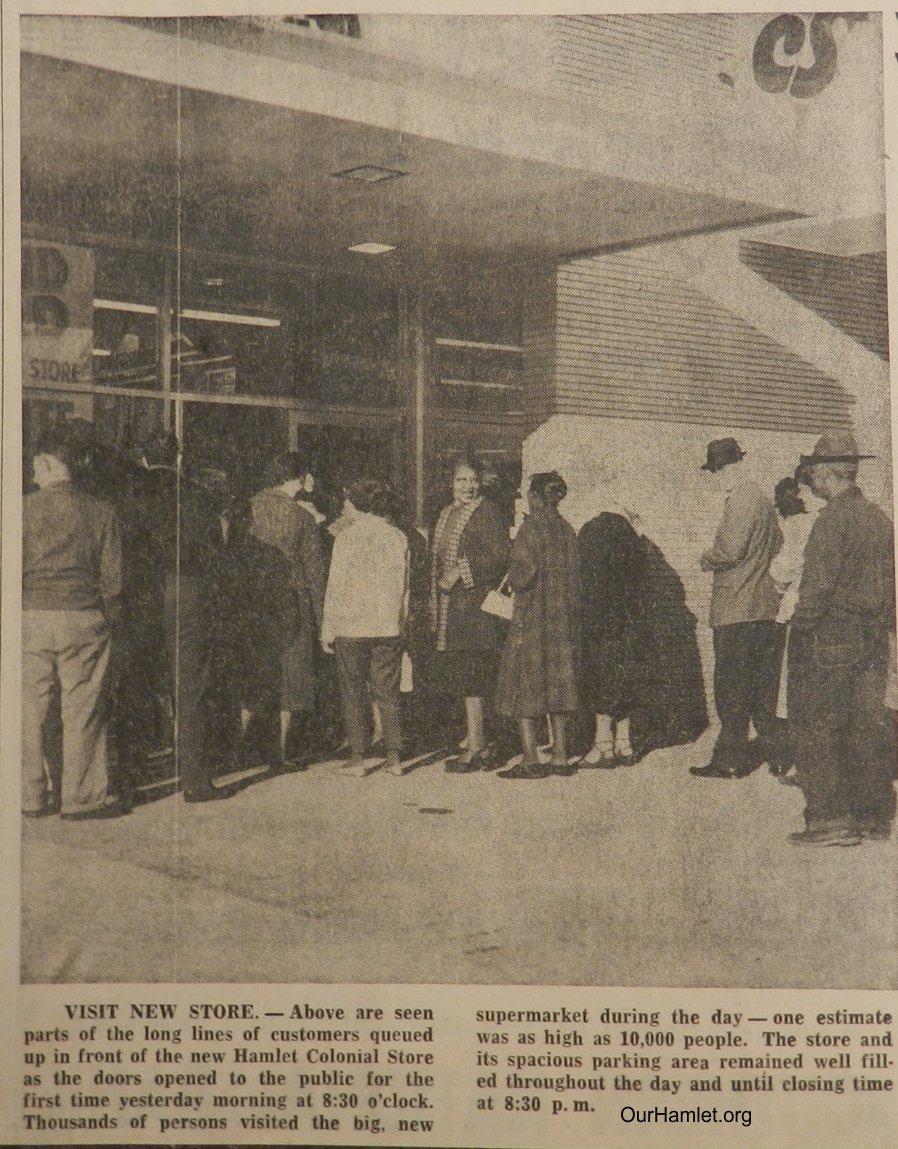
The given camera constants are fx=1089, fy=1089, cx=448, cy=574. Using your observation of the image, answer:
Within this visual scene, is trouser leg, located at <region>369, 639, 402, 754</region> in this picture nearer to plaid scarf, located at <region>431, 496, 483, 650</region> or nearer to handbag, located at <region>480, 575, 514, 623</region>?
plaid scarf, located at <region>431, 496, 483, 650</region>

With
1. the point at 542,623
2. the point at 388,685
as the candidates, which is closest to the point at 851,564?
the point at 542,623

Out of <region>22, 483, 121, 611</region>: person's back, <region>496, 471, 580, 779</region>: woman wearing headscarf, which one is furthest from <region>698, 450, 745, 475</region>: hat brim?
<region>22, 483, 121, 611</region>: person's back

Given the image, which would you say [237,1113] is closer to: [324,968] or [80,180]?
[324,968]

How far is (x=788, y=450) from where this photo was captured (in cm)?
315

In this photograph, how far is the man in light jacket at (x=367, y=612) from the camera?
10.4 ft

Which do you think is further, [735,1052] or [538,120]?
[538,120]

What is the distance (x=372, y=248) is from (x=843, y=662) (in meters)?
1.84

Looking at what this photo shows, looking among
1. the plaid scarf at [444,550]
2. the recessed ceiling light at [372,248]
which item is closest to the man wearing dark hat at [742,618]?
the plaid scarf at [444,550]

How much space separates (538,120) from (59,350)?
1.48m

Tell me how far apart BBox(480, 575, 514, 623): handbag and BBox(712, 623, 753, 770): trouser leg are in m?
0.61

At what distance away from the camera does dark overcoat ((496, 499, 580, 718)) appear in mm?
3172

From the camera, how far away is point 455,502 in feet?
10.6

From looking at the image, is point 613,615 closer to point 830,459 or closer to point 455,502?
point 455,502

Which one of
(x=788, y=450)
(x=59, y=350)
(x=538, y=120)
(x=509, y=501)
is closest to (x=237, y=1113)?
(x=509, y=501)
